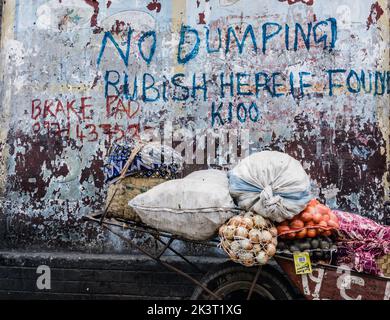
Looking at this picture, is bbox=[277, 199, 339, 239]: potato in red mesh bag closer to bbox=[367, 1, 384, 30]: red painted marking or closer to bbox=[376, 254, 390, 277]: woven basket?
bbox=[376, 254, 390, 277]: woven basket

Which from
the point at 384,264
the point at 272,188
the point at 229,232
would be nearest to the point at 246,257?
the point at 229,232

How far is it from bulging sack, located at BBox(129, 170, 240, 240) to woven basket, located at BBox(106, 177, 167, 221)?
0.42ft

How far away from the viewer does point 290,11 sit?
518cm

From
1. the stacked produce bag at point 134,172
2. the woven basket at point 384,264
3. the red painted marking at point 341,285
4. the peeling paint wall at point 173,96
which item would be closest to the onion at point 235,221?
the red painted marking at point 341,285

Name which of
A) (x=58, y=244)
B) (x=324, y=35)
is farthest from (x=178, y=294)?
(x=324, y=35)

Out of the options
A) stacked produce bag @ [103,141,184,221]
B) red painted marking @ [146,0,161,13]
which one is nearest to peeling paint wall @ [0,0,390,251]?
red painted marking @ [146,0,161,13]

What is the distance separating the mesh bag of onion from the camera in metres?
2.97

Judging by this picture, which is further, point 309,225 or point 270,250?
point 309,225

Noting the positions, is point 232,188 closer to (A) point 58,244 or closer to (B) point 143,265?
(B) point 143,265

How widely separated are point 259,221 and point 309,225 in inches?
15.0

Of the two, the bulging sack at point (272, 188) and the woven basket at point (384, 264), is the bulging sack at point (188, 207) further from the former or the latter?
the woven basket at point (384, 264)

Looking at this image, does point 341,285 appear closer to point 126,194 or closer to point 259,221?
point 259,221

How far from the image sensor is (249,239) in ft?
9.75

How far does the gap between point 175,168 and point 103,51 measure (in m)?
2.36
